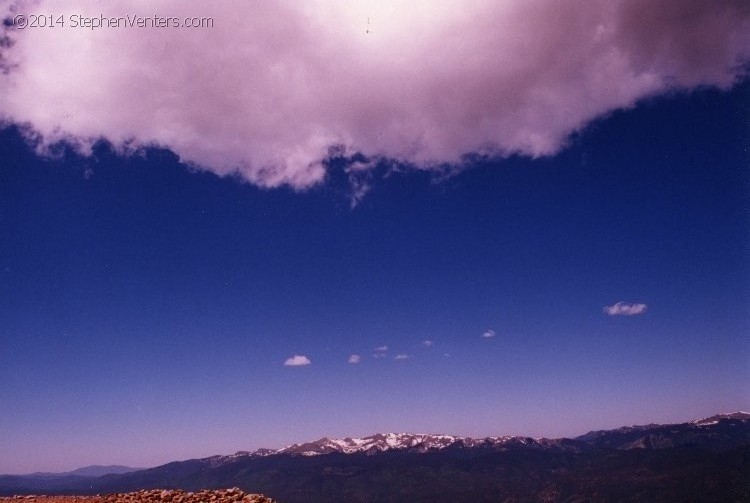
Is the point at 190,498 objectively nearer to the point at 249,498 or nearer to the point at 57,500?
the point at 249,498

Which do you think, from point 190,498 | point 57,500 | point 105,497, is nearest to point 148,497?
point 190,498

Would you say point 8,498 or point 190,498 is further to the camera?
point 8,498

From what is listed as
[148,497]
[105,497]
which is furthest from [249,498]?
[105,497]

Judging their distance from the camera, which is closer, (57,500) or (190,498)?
(190,498)

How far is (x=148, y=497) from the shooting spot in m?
28.0

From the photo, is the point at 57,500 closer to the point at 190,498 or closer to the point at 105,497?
the point at 105,497

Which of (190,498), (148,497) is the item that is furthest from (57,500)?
(190,498)

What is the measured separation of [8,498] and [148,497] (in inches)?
581

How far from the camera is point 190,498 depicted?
2769 cm

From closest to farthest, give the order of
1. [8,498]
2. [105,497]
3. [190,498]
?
[190,498], [105,497], [8,498]

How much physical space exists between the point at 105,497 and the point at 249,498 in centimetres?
1108

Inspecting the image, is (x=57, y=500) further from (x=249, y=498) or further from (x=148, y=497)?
(x=249, y=498)

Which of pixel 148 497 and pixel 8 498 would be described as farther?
pixel 8 498

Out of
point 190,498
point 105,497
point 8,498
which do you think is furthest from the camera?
point 8,498
